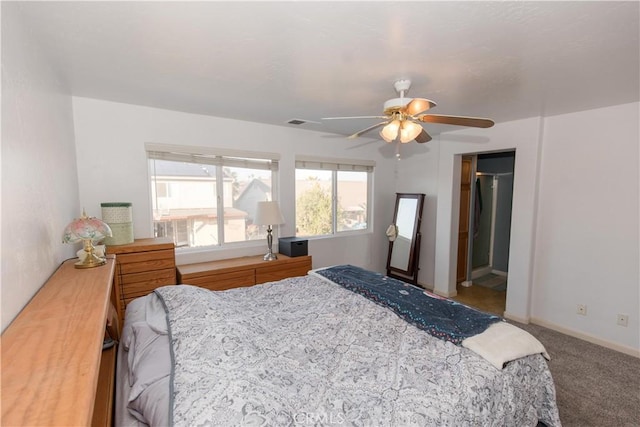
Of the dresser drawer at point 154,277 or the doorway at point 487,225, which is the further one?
the doorway at point 487,225

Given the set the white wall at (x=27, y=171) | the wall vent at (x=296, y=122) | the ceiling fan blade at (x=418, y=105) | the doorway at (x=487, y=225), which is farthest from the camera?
the doorway at (x=487, y=225)

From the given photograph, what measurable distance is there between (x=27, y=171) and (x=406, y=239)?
13.5 ft

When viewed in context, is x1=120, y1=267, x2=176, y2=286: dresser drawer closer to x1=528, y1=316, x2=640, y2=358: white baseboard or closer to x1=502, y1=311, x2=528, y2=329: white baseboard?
x1=502, y1=311, x2=528, y2=329: white baseboard

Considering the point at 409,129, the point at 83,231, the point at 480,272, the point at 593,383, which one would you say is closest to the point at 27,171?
the point at 83,231

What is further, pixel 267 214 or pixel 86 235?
pixel 267 214

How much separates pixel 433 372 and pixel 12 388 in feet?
4.94

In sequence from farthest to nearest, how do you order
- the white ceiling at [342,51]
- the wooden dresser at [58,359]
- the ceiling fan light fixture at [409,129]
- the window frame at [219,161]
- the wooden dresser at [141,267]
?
the window frame at [219,161], the wooden dresser at [141,267], the ceiling fan light fixture at [409,129], the white ceiling at [342,51], the wooden dresser at [58,359]

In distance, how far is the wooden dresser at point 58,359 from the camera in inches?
27.3

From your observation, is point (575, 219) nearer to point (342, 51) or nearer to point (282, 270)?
point (342, 51)

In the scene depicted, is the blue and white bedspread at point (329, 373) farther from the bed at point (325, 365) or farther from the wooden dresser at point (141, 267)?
the wooden dresser at point (141, 267)

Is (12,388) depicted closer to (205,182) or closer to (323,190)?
(205,182)

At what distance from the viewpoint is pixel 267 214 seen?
11.2ft

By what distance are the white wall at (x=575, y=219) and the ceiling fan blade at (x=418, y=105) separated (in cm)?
216

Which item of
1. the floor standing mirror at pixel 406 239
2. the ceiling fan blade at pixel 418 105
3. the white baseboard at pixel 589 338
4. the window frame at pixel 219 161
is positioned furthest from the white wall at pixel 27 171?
the white baseboard at pixel 589 338
